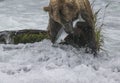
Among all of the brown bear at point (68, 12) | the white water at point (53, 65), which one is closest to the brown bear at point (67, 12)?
the brown bear at point (68, 12)

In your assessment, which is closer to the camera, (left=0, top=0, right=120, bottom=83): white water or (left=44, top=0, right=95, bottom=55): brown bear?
(left=0, top=0, right=120, bottom=83): white water

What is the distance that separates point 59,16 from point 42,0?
9806 millimetres

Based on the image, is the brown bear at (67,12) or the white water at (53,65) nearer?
the white water at (53,65)

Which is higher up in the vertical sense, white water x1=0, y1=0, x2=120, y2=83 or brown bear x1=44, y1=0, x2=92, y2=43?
brown bear x1=44, y1=0, x2=92, y2=43

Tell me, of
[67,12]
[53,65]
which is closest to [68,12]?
[67,12]

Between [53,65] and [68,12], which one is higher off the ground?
[68,12]

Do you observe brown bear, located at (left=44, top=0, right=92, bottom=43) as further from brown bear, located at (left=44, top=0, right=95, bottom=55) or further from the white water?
the white water

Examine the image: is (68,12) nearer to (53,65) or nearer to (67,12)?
(67,12)

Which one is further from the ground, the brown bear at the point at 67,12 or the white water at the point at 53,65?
the brown bear at the point at 67,12

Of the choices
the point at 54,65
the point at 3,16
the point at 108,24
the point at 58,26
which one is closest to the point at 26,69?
the point at 54,65

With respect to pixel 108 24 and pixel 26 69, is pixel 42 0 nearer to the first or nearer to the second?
pixel 108 24

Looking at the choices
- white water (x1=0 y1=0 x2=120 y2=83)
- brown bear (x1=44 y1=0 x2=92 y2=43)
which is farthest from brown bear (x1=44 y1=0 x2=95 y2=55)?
white water (x1=0 y1=0 x2=120 y2=83)

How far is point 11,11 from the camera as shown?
14344 millimetres

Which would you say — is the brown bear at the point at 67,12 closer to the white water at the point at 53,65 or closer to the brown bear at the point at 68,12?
→ the brown bear at the point at 68,12
